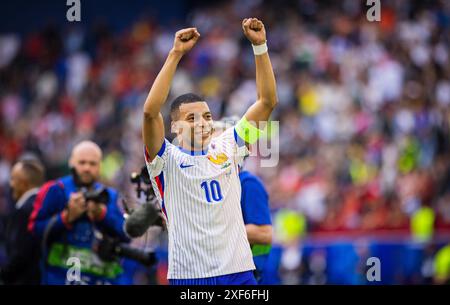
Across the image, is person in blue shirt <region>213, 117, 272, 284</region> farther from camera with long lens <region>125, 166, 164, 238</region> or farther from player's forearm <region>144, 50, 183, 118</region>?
player's forearm <region>144, 50, 183, 118</region>

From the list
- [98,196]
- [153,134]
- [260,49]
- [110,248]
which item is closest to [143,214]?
[98,196]

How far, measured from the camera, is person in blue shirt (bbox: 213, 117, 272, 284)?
26.7 feet

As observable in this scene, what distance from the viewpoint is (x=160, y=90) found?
644 centimetres

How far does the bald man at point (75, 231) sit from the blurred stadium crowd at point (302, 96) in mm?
7013

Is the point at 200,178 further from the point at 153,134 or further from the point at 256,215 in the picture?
the point at 256,215

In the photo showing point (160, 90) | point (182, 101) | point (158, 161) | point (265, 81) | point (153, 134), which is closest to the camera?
point (160, 90)

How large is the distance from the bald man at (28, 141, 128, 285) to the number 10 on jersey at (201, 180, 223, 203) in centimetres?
289

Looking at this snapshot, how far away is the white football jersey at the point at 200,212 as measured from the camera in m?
A: 6.58

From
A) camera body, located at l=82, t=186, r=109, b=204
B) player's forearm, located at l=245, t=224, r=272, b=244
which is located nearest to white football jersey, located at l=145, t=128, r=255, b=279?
player's forearm, located at l=245, t=224, r=272, b=244

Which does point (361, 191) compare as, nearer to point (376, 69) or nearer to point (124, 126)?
point (376, 69)

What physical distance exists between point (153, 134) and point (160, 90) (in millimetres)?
316

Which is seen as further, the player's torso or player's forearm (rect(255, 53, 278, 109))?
player's forearm (rect(255, 53, 278, 109))

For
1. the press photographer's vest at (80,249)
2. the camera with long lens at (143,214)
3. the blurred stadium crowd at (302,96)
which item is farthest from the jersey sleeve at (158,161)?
the blurred stadium crowd at (302,96)
